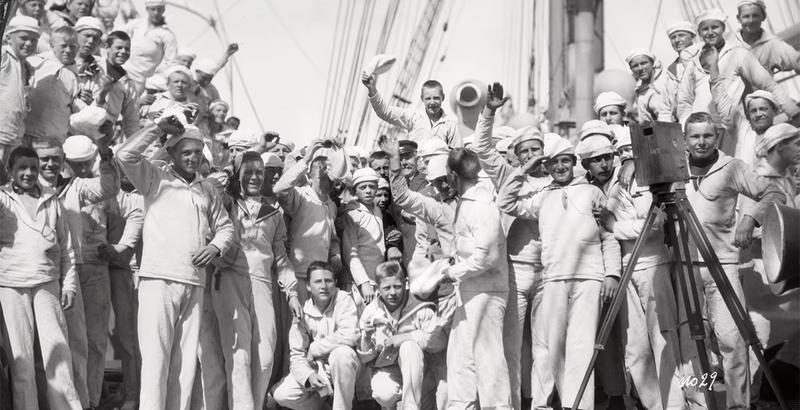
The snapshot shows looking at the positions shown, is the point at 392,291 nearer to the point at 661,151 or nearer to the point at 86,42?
the point at 661,151

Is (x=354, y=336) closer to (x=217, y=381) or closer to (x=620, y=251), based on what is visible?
(x=217, y=381)

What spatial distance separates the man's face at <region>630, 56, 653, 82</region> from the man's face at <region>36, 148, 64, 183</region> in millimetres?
5229

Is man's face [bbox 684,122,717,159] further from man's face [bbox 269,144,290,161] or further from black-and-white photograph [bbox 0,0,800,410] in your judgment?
man's face [bbox 269,144,290,161]

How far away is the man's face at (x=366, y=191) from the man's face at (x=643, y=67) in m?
2.89

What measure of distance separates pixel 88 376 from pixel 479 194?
314 centimetres

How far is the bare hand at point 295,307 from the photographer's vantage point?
871cm

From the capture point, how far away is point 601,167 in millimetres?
8312

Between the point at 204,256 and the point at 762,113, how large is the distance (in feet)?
13.3

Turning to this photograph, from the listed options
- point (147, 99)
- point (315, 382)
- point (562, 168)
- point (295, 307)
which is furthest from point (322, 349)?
point (147, 99)

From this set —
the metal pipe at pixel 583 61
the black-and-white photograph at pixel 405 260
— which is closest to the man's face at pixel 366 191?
the black-and-white photograph at pixel 405 260

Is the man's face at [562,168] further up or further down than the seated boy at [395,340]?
further up

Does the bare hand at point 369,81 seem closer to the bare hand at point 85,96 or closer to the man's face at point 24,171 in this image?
the bare hand at point 85,96

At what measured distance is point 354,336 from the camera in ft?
28.2

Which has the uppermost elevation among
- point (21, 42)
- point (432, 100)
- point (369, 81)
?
point (21, 42)
